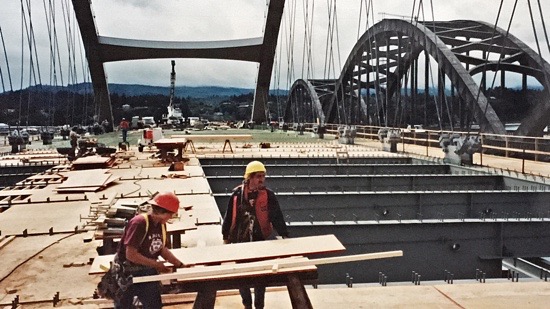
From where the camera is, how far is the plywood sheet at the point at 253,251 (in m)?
4.36

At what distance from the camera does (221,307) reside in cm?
533

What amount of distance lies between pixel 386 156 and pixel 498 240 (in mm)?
12441

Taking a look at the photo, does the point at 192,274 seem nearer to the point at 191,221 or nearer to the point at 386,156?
the point at 191,221

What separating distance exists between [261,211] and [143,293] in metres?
1.46

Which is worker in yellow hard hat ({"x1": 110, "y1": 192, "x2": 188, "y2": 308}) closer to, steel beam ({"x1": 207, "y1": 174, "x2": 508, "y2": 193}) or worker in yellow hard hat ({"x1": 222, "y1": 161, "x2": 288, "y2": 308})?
worker in yellow hard hat ({"x1": 222, "y1": 161, "x2": 288, "y2": 308})

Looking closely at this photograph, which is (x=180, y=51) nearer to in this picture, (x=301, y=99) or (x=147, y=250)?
(x=301, y=99)

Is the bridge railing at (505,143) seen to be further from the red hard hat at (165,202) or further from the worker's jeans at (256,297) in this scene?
the red hard hat at (165,202)

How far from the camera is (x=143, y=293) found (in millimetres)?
4168

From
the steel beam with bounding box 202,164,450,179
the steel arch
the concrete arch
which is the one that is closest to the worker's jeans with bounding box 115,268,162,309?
the steel beam with bounding box 202,164,450,179

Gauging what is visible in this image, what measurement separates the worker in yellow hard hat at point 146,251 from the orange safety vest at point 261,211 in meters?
1.08

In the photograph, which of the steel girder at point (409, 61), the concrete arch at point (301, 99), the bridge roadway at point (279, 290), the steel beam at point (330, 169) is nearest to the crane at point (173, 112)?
the concrete arch at point (301, 99)

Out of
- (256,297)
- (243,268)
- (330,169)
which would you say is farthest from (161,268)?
(330,169)

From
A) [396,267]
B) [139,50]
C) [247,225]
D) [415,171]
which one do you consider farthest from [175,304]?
[139,50]

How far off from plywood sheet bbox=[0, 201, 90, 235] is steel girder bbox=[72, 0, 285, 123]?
48.2 meters
